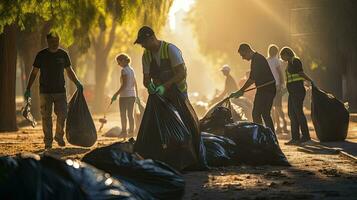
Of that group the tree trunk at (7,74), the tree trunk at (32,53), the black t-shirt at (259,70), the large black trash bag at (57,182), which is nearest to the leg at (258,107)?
the black t-shirt at (259,70)

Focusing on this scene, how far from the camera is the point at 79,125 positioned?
11.0m

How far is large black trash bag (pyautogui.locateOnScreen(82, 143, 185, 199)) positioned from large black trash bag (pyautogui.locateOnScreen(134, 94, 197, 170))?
1957 mm

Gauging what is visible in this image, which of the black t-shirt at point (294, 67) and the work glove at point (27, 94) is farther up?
the black t-shirt at point (294, 67)

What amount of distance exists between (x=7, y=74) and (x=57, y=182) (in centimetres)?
1222

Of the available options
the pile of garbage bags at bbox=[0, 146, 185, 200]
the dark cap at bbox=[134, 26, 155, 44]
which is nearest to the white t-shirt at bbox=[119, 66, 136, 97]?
the dark cap at bbox=[134, 26, 155, 44]

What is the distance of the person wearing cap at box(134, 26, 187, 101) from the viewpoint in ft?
26.3

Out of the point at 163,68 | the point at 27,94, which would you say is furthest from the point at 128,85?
the point at 163,68

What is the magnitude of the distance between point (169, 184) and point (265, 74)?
5.86m

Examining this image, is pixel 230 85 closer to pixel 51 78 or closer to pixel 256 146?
pixel 51 78

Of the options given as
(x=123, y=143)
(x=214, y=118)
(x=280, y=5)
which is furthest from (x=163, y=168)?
(x=280, y=5)

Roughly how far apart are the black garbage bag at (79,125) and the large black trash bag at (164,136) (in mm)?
3162

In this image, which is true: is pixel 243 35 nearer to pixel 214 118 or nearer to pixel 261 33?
pixel 261 33

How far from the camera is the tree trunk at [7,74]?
16.3 metres

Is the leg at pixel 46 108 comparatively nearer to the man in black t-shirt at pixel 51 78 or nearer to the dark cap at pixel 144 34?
the man in black t-shirt at pixel 51 78
